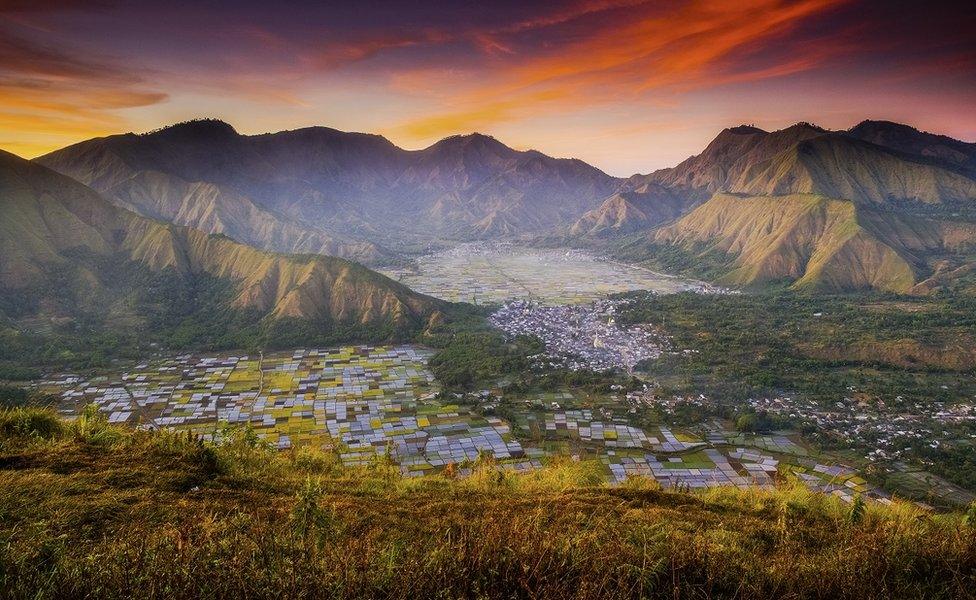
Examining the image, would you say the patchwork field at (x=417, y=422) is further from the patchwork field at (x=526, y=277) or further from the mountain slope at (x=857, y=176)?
the mountain slope at (x=857, y=176)

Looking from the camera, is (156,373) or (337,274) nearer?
(156,373)

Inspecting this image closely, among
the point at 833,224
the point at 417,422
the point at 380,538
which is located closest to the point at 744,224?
the point at 833,224

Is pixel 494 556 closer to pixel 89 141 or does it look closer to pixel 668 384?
pixel 668 384

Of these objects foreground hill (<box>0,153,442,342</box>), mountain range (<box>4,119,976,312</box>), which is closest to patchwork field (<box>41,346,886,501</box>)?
foreground hill (<box>0,153,442,342</box>)

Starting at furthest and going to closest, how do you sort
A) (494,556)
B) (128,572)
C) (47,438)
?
(47,438)
(494,556)
(128,572)

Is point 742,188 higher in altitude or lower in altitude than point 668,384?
higher

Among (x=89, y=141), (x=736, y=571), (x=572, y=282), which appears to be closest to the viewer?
(x=736, y=571)

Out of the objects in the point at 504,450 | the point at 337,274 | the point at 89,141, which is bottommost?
the point at 504,450

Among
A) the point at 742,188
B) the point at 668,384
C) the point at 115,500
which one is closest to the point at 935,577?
the point at 115,500
